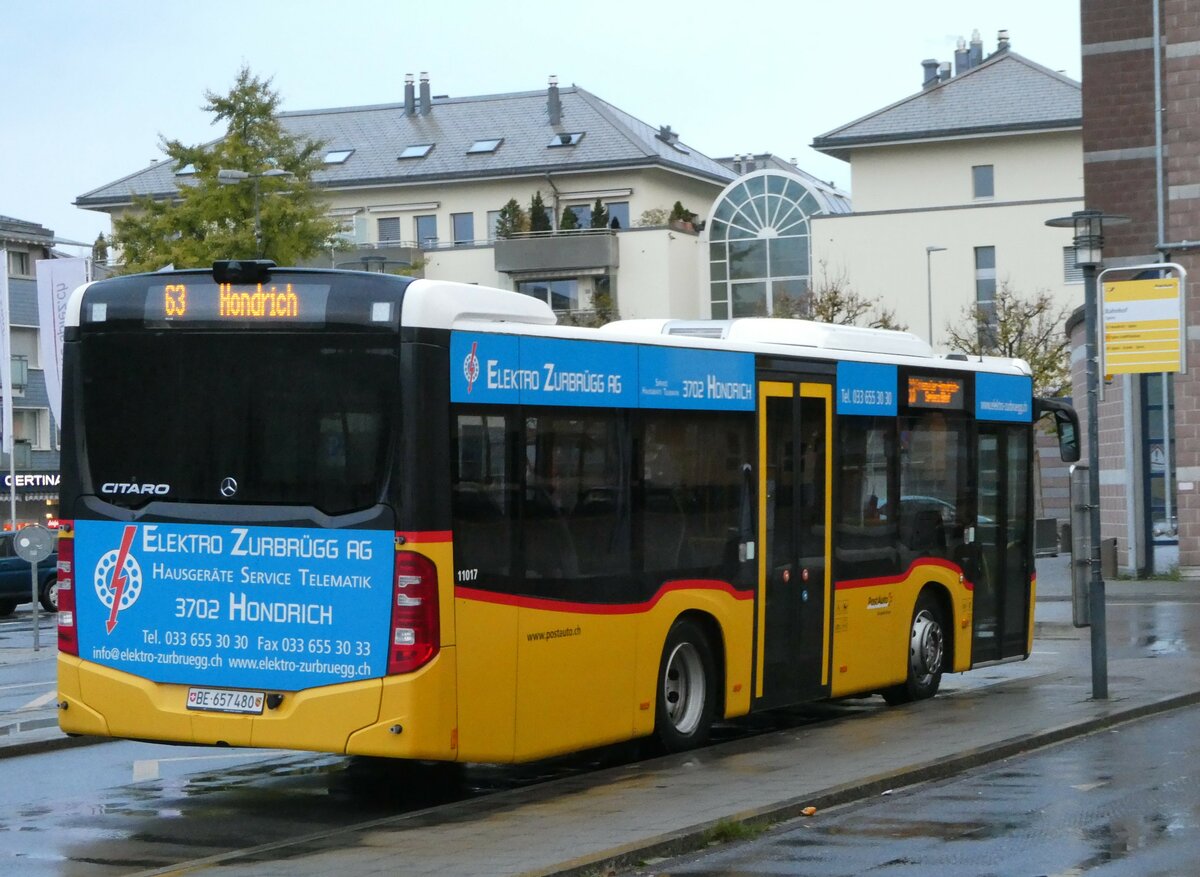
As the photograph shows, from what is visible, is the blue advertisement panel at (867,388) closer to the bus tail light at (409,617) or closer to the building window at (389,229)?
the bus tail light at (409,617)

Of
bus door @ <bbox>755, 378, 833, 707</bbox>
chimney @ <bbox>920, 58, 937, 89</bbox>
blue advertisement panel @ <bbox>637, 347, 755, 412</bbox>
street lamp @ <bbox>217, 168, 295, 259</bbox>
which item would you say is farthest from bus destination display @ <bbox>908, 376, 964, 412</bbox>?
chimney @ <bbox>920, 58, 937, 89</bbox>

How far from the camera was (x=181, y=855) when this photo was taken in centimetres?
964

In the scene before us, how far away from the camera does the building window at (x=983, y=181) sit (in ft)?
256

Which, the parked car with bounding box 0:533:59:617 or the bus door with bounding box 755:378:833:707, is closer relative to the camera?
the bus door with bounding box 755:378:833:707

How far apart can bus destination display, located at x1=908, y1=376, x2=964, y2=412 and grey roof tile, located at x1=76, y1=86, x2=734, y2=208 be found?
2600 inches

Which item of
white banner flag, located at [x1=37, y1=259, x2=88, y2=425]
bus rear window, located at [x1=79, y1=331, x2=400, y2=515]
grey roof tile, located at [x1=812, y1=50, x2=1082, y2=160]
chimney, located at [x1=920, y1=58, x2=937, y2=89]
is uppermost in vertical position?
chimney, located at [x1=920, y1=58, x2=937, y2=89]

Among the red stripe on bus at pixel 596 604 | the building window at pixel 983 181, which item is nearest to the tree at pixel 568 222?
the building window at pixel 983 181

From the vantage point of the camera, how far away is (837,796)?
10.6 metres

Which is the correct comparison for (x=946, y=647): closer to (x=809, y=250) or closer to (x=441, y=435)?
(x=441, y=435)

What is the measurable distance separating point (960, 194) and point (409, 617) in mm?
70570

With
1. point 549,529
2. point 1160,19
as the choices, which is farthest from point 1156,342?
point 549,529

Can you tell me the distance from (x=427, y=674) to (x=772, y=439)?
14.5ft

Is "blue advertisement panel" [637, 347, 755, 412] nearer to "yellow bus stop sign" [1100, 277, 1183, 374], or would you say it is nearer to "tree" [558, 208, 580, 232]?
"yellow bus stop sign" [1100, 277, 1183, 374]

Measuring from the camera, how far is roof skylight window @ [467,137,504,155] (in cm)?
8544
